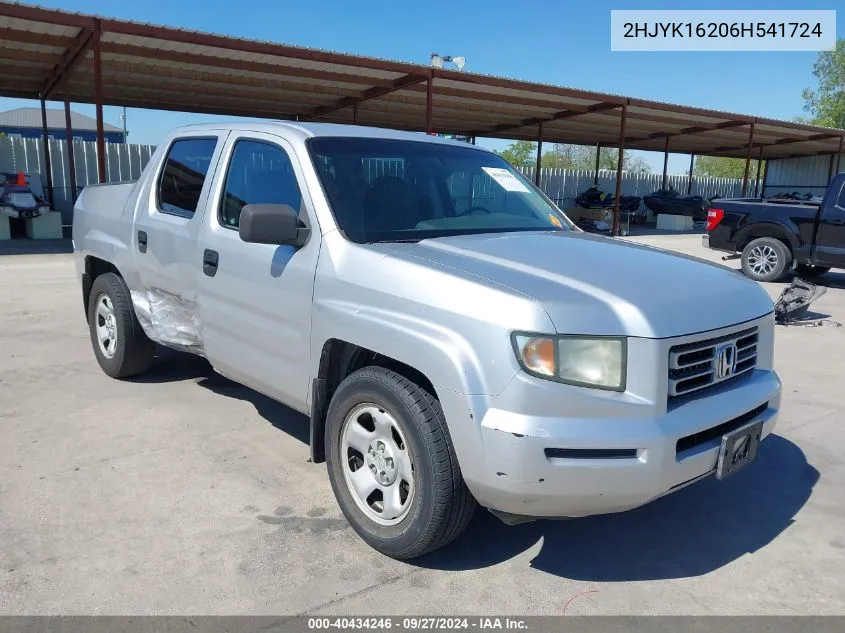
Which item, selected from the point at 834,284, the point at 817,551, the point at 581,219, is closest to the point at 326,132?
the point at 817,551

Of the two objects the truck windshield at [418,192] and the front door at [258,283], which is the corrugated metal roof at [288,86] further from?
the truck windshield at [418,192]

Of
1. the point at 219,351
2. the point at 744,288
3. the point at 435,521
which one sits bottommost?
the point at 435,521

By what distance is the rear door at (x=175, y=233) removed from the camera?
412 cm

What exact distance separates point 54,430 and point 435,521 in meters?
2.90

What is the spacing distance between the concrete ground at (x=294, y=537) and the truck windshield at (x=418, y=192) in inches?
57.0

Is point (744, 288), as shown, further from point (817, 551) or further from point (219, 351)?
point (219, 351)

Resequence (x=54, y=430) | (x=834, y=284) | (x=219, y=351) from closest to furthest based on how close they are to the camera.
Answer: (x=219, y=351) < (x=54, y=430) < (x=834, y=284)

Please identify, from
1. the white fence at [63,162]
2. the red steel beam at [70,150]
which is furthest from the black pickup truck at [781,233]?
the white fence at [63,162]

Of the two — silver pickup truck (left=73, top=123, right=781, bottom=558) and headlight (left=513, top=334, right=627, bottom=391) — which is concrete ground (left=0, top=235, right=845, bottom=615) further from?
headlight (left=513, top=334, right=627, bottom=391)

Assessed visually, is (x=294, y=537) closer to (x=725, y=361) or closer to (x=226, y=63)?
(x=725, y=361)

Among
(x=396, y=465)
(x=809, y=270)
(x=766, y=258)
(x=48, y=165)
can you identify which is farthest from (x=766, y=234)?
(x=48, y=165)
